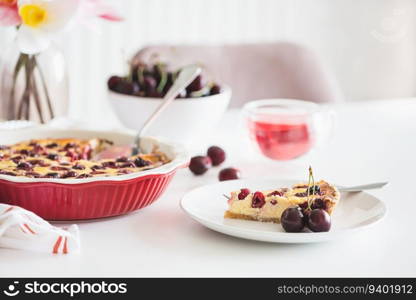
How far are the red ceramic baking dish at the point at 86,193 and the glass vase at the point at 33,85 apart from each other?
1.66ft

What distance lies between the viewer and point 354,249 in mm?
1120

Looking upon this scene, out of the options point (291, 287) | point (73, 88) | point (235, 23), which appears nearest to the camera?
point (291, 287)

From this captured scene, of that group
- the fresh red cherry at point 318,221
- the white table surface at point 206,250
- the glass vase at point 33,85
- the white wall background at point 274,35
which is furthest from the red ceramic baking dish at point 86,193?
the white wall background at point 274,35

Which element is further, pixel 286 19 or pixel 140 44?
pixel 286 19

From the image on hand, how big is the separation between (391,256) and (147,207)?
43cm

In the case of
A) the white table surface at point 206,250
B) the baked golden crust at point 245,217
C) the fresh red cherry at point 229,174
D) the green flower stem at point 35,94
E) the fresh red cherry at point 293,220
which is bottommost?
the white table surface at point 206,250

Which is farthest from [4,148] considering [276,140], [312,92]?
[312,92]

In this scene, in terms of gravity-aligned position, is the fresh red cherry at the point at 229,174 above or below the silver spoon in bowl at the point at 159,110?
below

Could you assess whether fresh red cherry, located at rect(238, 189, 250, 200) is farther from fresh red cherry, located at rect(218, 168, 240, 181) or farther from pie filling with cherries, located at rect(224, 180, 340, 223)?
fresh red cherry, located at rect(218, 168, 240, 181)

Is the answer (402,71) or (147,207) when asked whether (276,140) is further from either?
(402,71)

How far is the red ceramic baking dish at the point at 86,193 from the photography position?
1.15 m

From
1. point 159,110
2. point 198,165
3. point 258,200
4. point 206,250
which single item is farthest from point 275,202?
point 159,110

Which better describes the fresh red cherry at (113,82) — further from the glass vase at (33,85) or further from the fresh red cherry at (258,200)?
the fresh red cherry at (258,200)

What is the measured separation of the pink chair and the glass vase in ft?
3.05
